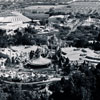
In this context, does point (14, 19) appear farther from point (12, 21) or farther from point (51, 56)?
point (51, 56)

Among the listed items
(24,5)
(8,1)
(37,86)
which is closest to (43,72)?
(37,86)

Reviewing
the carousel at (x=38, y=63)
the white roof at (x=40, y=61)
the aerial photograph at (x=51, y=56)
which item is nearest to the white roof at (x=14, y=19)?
the aerial photograph at (x=51, y=56)

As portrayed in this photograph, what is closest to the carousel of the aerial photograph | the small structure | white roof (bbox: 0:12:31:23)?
the aerial photograph

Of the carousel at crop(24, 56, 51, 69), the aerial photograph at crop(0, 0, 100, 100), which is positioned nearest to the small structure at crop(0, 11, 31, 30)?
the aerial photograph at crop(0, 0, 100, 100)

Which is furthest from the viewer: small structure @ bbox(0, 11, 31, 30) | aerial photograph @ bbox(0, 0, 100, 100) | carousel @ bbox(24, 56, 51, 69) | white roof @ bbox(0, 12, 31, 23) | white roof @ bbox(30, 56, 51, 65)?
white roof @ bbox(0, 12, 31, 23)

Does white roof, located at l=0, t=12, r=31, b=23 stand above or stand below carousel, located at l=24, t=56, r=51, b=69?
below

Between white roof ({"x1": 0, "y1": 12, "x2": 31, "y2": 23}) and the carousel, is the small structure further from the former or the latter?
the carousel

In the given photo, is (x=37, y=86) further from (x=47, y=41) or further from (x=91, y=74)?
(x=47, y=41)

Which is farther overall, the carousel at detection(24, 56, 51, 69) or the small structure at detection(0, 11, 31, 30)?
the small structure at detection(0, 11, 31, 30)

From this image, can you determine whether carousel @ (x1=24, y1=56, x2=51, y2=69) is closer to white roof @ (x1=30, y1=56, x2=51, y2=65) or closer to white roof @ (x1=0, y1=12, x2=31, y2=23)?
white roof @ (x1=30, y1=56, x2=51, y2=65)

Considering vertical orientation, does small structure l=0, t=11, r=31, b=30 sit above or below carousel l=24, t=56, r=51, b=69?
below

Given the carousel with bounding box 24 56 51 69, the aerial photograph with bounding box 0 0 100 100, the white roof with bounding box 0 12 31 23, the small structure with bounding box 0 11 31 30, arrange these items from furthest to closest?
the white roof with bounding box 0 12 31 23, the small structure with bounding box 0 11 31 30, the carousel with bounding box 24 56 51 69, the aerial photograph with bounding box 0 0 100 100
